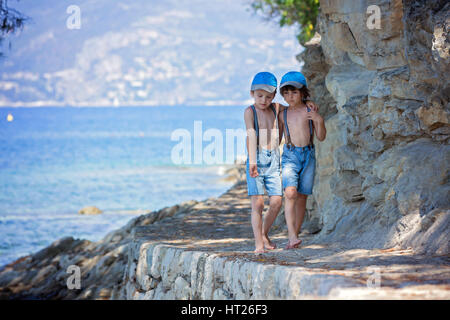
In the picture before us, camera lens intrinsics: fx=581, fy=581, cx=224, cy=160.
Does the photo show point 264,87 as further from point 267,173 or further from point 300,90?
point 267,173

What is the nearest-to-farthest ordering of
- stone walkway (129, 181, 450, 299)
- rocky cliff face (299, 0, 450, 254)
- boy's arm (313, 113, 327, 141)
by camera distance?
1. stone walkway (129, 181, 450, 299)
2. rocky cliff face (299, 0, 450, 254)
3. boy's arm (313, 113, 327, 141)

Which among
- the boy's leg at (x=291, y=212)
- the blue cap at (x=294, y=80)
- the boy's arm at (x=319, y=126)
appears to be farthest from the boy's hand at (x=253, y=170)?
the blue cap at (x=294, y=80)

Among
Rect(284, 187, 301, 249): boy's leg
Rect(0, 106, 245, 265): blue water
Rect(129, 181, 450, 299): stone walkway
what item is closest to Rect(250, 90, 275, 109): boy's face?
Rect(284, 187, 301, 249): boy's leg

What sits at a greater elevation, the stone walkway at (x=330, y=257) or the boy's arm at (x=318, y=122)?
the boy's arm at (x=318, y=122)

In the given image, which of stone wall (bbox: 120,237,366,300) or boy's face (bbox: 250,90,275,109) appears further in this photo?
boy's face (bbox: 250,90,275,109)

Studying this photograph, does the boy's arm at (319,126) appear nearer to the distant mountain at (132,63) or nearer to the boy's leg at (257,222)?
the boy's leg at (257,222)

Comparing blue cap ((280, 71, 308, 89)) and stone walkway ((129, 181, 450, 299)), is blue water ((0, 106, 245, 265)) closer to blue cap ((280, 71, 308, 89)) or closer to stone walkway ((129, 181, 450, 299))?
stone walkway ((129, 181, 450, 299))

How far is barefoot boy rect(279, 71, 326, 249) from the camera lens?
5602 millimetres

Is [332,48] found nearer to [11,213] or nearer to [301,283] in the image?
[301,283]

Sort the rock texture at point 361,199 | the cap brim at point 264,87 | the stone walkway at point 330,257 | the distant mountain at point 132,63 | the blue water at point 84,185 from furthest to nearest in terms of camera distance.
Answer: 1. the distant mountain at point 132,63
2. the blue water at point 84,185
3. the cap brim at point 264,87
4. the rock texture at point 361,199
5. the stone walkway at point 330,257

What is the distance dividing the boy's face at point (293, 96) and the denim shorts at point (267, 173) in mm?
515

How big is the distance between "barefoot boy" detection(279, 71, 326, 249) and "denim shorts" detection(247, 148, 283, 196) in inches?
3.8

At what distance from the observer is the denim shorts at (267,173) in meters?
5.59
